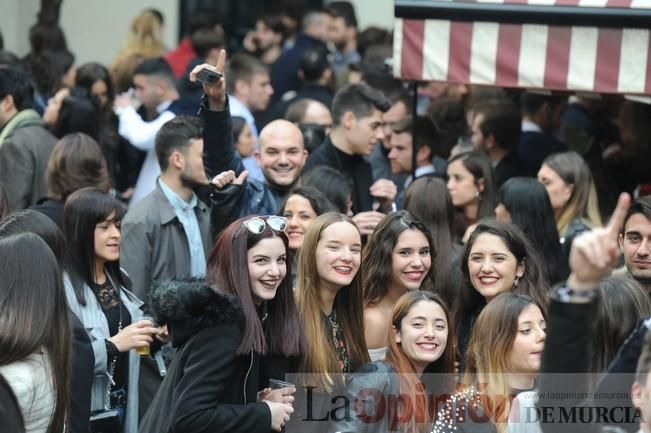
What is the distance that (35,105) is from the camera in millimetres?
10617

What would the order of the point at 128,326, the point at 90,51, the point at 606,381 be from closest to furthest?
1. the point at 606,381
2. the point at 128,326
3. the point at 90,51

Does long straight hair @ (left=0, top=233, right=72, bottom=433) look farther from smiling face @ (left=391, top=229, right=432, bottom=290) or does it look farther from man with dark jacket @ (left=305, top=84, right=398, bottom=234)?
man with dark jacket @ (left=305, top=84, right=398, bottom=234)

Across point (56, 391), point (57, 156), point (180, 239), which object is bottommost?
point (56, 391)

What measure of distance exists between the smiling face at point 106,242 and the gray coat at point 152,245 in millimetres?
681

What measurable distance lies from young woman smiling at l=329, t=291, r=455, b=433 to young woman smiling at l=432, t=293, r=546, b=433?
0.42 ft

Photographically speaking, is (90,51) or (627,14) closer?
(627,14)

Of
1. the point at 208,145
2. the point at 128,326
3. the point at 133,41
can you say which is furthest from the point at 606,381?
the point at 133,41

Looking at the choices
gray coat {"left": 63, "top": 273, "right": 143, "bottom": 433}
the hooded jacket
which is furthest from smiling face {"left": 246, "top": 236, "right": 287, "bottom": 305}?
gray coat {"left": 63, "top": 273, "right": 143, "bottom": 433}

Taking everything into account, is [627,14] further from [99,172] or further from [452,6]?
[99,172]

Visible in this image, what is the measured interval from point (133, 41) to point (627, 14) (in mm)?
6823

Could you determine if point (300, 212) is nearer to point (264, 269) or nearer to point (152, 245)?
point (152, 245)

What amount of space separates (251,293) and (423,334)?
89 cm

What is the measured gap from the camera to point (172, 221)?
7.41 meters

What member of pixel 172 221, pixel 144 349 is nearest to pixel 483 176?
pixel 172 221
